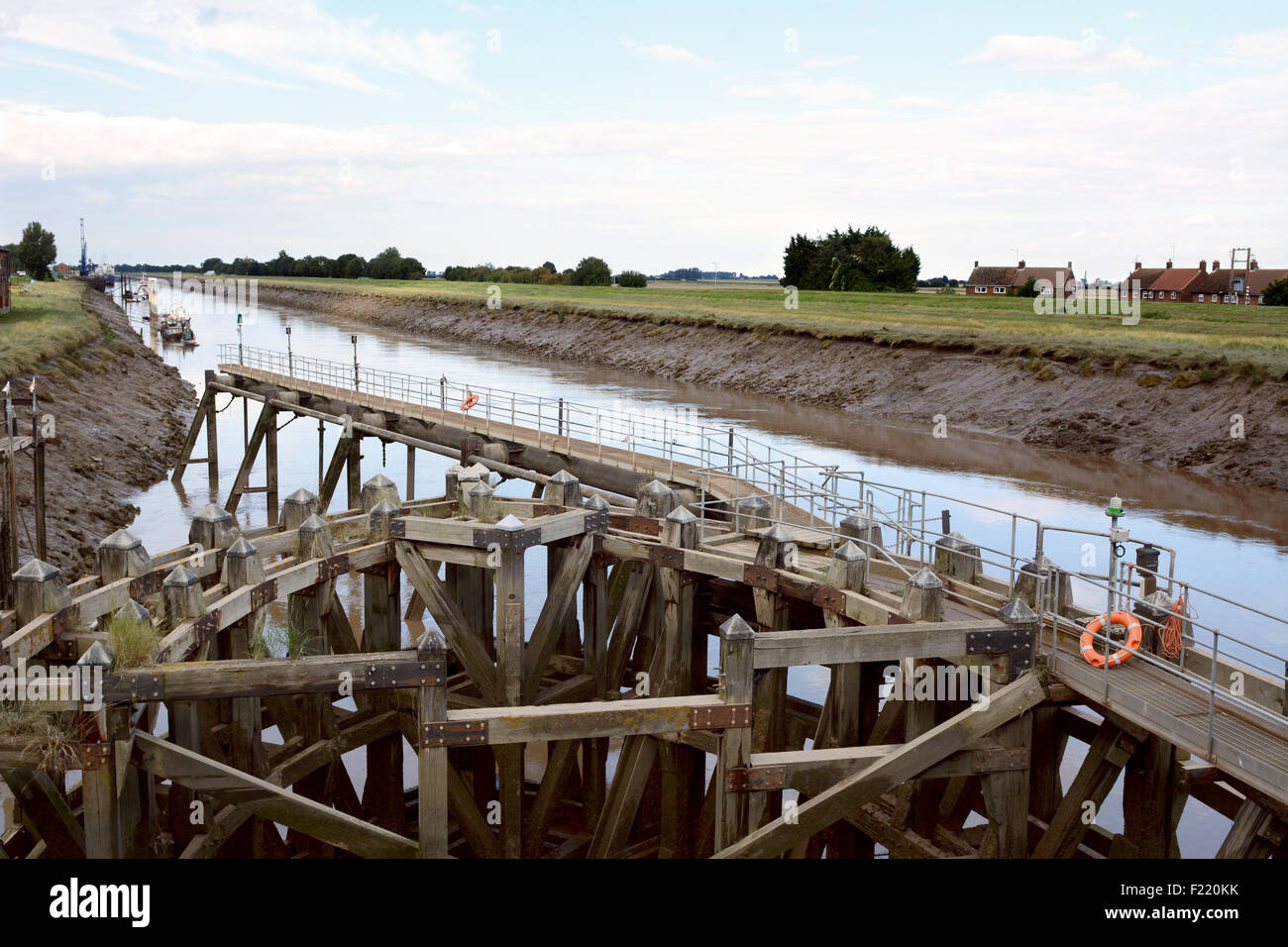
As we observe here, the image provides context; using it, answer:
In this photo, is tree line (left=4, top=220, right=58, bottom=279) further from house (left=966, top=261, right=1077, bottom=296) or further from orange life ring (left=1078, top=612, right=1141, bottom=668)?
orange life ring (left=1078, top=612, right=1141, bottom=668)

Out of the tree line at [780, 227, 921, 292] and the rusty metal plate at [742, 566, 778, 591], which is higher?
the tree line at [780, 227, 921, 292]

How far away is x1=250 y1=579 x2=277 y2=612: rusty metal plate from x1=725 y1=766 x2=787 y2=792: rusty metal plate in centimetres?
531

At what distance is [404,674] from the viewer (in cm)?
958

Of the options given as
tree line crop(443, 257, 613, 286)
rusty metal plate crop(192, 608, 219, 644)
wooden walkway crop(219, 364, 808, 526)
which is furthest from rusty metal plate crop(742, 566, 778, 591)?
tree line crop(443, 257, 613, 286)

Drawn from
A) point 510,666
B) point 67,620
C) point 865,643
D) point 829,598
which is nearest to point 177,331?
point 510,666

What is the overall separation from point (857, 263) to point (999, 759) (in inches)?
4062

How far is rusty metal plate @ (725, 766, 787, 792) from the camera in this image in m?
10.1

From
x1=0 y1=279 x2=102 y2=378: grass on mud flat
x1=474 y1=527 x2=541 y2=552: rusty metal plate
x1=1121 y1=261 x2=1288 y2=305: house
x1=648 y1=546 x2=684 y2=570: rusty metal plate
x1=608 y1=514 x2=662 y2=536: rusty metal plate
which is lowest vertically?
x1=648 y1=546 x2=684 y2=570: rusty metal plate

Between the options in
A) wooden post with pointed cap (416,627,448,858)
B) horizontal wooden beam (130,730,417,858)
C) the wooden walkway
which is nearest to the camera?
wooden post with pointed cap (416,627,448,858)

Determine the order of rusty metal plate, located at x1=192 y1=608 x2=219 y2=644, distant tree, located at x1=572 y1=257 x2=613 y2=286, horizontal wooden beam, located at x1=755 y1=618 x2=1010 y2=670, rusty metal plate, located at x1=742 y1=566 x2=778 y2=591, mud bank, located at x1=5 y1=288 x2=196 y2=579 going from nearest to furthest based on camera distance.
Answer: horizontal wooden beam, located at x1=755 y1=618 x2=1010 y2=670, rusty metal plate, located at x1=192 y1=608 x2=219 y2=644, rusty metal plate, located at x1=742 y1=566 x2=778 y2=591, mud bank, located at x1=5 y1=288 x2=196 y2=579, distant tree, located at x1=572 y1=257 x2=613 y2=286

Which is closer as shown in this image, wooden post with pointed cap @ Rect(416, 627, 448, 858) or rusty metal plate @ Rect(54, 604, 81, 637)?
wooden post with pointed cap @ Rect(416, 627, 448, 858)

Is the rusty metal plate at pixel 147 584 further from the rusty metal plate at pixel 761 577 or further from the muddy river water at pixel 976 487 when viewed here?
the muddy river water at pixel 976 487

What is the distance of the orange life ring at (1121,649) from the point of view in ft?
36.3
